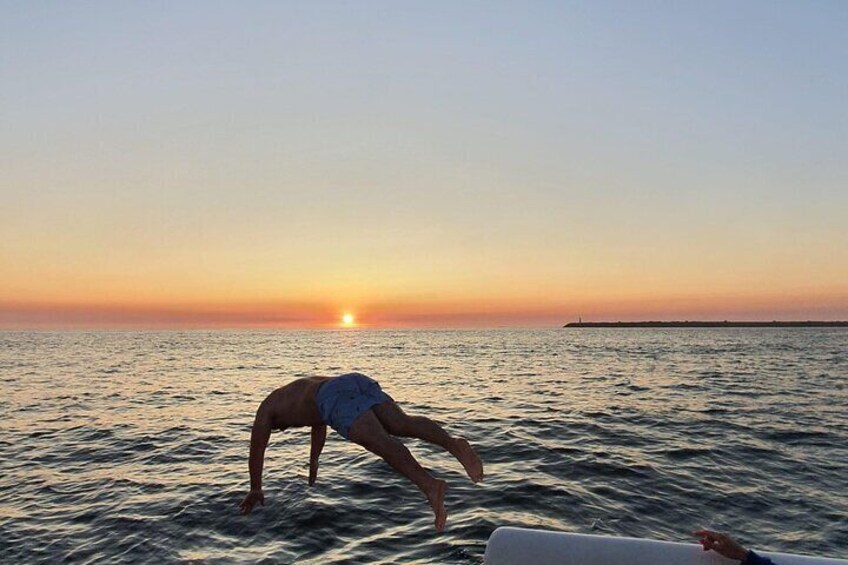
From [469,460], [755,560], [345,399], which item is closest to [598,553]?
[755,560]

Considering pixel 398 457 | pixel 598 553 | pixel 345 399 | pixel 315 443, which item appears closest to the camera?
pixel 598 553

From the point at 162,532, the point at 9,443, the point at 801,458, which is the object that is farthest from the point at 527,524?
the point at 9,443

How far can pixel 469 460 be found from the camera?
5812 mm

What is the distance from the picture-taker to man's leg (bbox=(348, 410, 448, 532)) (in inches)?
211

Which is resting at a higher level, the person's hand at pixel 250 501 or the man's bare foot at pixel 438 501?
the man's bare foot at pixel 438 501

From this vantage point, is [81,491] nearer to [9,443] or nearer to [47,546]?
[47,546]

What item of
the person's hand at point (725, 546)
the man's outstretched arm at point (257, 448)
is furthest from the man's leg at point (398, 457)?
the person's hand at point (725, 546)

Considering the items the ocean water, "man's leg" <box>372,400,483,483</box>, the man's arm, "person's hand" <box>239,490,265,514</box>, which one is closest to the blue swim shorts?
"man's leg" <box>372,400,483,483</box>

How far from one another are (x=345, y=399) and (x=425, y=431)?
2.73 ft

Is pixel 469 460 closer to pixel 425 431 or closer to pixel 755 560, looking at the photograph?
pixel 425 431

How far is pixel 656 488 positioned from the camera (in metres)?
11.5

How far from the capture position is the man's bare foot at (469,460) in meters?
Result: 5.70

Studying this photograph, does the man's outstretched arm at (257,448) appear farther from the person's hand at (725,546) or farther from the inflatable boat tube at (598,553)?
the person's hand at (725,546)

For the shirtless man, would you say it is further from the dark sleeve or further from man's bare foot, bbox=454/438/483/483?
the dark sleeve
